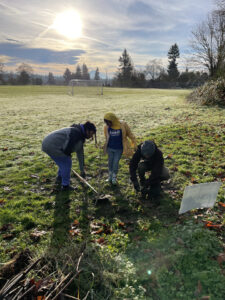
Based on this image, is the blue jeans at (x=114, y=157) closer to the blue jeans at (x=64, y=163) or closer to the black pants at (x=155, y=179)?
the black pants at (x=155, y=179)

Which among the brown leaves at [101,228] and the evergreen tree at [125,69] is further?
the evergreen tree at [125,69]

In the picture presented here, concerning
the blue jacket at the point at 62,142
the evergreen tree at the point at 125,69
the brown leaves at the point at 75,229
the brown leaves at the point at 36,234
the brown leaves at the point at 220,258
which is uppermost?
the evergreen tree at the point at 125,69

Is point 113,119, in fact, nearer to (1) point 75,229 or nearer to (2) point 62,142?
(2) point 62,142

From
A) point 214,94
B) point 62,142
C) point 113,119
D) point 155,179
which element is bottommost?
point 155,179

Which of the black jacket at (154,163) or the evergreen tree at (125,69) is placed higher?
the evergreen tree at (125,69)

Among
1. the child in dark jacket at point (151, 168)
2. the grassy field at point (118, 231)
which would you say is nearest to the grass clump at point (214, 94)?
the grassy field at point (118, 231)

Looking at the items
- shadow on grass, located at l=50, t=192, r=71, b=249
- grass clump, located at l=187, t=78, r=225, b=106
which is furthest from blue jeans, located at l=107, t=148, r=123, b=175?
grass clump, located at l=187, t=78, r=225, b=106

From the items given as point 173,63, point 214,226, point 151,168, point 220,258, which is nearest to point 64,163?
point 151,168

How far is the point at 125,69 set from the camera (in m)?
72.9

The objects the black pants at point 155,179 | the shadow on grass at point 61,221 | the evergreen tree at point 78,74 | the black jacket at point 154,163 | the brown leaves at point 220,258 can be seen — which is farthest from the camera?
the evergreen tree at point 78,74

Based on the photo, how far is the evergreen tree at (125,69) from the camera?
69.8m

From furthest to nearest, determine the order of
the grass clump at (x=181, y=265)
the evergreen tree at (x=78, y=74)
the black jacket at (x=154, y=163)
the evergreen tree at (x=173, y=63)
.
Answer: the evergreen tree at (x=78, y=74), the evergreen tree at (x=173, y=63), the black jacket at (x=154, y=163), the grass clump at (x=181, y=265)

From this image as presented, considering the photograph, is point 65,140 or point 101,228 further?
point 65,140

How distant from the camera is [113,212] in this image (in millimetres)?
4039
